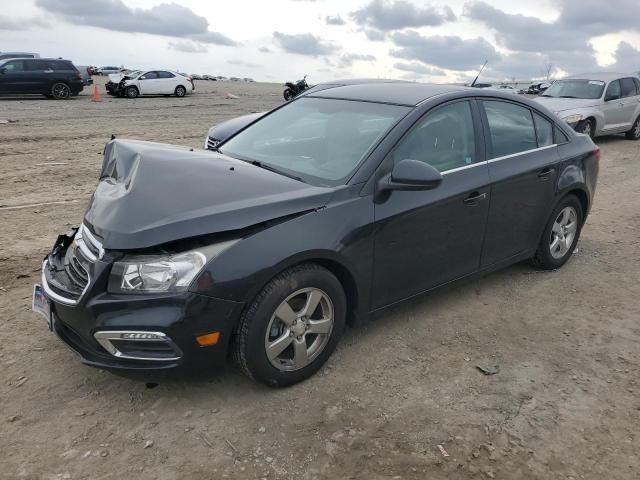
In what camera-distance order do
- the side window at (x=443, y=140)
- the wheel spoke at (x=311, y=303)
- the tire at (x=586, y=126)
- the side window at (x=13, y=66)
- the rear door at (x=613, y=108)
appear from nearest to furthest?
the wheel spoke at (x=311, y=303), the side window at (x=443, y=140), the tire at (x=586, y=126), the rear door at (x=613, y=108), the side window at (x=13, y=66)

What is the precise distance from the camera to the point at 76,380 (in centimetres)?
317

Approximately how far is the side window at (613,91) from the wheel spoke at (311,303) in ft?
38.2

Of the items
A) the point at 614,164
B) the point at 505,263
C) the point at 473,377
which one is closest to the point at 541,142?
the point at 505,263

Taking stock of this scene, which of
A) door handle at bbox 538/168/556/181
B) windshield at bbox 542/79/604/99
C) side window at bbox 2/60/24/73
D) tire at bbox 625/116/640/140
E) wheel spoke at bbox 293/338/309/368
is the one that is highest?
windshield at bbox 542/79/604/99

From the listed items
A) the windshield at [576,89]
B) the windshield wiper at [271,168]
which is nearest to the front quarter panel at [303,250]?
the windshield wiper at [271,168]

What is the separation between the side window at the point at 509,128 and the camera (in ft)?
13.6

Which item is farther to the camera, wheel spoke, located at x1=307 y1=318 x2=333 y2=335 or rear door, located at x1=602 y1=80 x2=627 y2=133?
rear door, located at x1=602 y1=80 x2=627 y2=133

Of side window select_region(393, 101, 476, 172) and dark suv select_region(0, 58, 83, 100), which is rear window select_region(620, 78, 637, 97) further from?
dark suv select_region(0, 58, 83, 100)

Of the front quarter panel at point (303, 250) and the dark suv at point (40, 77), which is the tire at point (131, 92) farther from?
the front quarter panel at point (303, 250)

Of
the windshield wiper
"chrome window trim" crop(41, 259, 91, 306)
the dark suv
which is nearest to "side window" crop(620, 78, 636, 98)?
the windshield wiper

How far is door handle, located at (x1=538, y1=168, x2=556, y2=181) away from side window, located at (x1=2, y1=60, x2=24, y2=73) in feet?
73.0

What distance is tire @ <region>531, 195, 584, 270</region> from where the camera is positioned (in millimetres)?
4789

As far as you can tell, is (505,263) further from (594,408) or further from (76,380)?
(76,380)

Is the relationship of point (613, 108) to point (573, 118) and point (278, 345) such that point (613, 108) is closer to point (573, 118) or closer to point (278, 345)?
point (573, 118)
